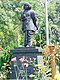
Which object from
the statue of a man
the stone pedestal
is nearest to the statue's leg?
the statue of a man

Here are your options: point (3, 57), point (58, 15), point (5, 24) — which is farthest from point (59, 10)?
point (3, 57)

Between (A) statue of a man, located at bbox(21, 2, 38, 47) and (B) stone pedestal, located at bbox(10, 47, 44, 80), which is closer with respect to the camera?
(B) stone pedestal, located at bbox(10, 47, 44, 80)

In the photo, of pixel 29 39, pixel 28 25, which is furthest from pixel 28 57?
pixel 28 25

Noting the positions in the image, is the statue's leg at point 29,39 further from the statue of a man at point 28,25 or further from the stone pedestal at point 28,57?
the stone pedestal at point 28,57

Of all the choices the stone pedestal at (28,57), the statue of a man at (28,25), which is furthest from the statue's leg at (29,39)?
the stone pedestal at (28,57)

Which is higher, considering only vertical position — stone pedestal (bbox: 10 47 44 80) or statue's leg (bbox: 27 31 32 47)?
statue's leg (bbox: 27 31 32 47)

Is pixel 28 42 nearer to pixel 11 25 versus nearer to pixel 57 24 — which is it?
pixel 11 25

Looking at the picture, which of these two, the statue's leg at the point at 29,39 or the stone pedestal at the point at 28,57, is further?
the statue's leg at the point at 29,39

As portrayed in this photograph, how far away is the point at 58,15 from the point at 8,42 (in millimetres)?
12793

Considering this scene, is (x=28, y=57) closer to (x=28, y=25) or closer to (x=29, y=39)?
(x=29, y=39)

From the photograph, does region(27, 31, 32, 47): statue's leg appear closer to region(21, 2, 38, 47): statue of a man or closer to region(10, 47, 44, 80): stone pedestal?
region(21, 2, 38, 47): statue of a man

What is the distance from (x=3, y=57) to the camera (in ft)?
29.3

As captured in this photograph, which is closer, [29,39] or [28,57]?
[28,57]

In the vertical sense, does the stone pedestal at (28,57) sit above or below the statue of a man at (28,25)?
below
